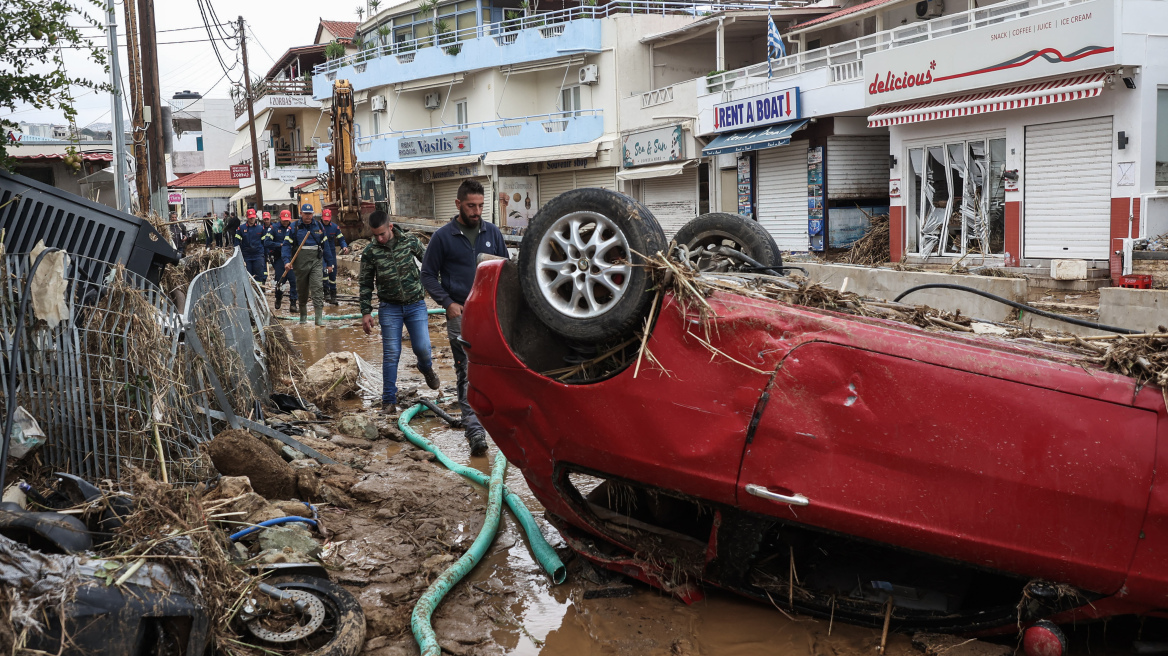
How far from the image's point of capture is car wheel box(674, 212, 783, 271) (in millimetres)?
4645

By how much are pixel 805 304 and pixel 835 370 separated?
1.65ft

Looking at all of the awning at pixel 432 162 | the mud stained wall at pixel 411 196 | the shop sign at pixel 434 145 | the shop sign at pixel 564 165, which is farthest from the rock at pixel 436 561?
the mud stained wall at pixel 411 196

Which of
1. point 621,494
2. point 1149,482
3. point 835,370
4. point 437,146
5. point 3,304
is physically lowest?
point 621,494

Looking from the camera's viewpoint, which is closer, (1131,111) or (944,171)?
(1131,111)

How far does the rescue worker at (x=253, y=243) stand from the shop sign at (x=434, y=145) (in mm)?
21699

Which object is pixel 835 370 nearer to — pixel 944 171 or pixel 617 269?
pixel 617 269

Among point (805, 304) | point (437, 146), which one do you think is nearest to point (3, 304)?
point (805, 304)

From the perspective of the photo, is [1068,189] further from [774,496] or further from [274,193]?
[274,193]

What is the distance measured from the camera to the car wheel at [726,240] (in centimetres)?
464

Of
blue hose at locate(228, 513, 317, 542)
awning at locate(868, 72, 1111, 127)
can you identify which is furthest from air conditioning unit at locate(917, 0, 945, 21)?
blue hose at locate(228, 513, 317, 542)

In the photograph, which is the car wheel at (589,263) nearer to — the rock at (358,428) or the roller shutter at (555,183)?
the rock at (358,428)

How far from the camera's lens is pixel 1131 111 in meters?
14.1

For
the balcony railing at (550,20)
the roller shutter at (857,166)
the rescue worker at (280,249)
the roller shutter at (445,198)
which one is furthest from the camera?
the roller shutter at (445,198)

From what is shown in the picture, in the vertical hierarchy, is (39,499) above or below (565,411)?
below
